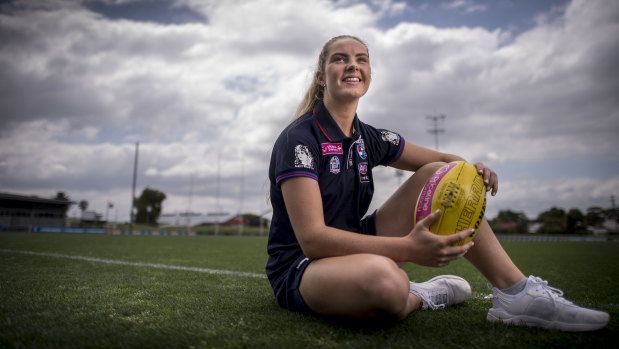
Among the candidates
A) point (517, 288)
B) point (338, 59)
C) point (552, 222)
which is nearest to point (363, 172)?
point (338, 59)

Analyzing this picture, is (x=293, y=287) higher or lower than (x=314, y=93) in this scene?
lower

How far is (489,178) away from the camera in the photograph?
1804 millimetres

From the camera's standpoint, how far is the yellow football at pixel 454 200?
151cm

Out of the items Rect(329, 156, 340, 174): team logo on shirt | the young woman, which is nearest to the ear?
the young woman

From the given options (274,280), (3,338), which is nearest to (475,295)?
(274,280)

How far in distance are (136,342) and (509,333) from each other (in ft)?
4.58

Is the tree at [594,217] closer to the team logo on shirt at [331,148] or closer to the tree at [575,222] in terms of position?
the tree at [575,222]

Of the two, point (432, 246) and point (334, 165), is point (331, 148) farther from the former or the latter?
point (432, 246)

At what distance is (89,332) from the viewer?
56.5 inches

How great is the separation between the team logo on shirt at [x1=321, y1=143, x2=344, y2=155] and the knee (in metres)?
0.60

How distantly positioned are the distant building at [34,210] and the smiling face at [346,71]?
39265 mm

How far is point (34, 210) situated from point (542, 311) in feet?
153

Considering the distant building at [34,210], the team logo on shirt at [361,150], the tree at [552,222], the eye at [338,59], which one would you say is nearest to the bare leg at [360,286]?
the team logo on shirt at [361,150]

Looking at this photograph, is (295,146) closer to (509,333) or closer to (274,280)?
(274,280)
